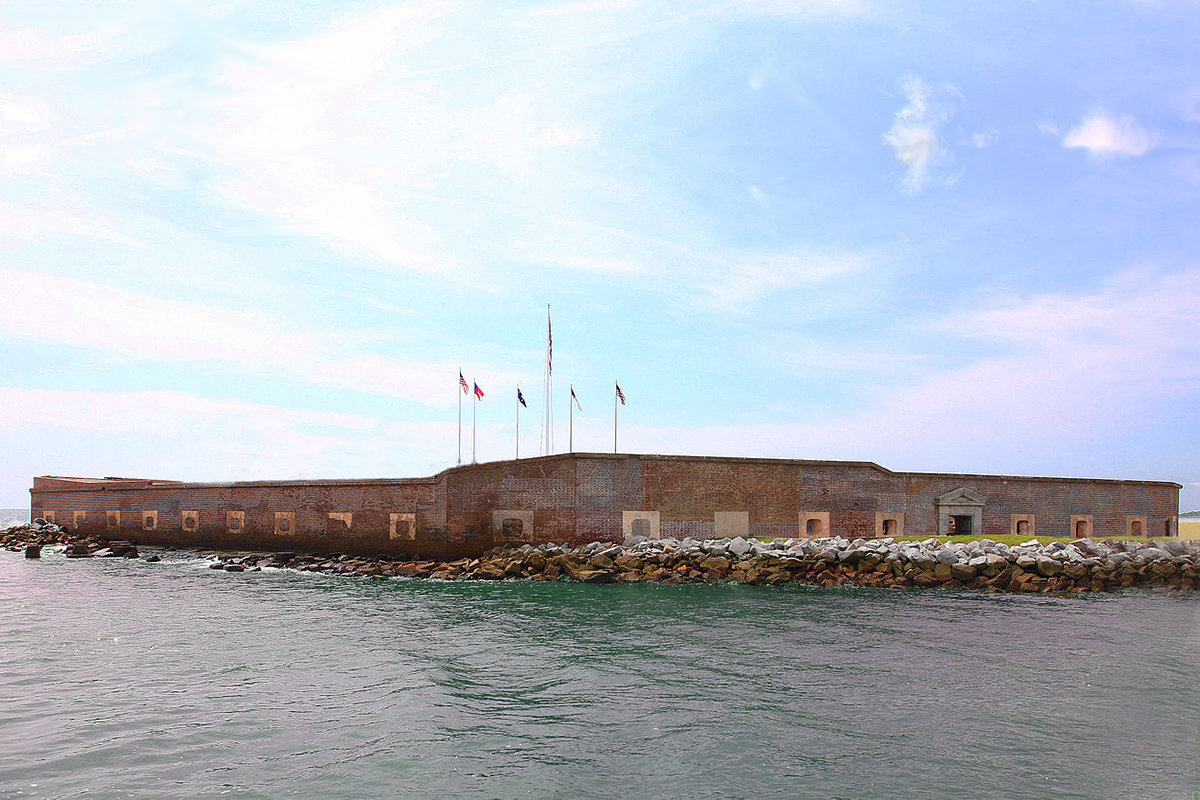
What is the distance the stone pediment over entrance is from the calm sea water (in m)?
12.3

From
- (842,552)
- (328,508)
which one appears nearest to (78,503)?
(328,508)

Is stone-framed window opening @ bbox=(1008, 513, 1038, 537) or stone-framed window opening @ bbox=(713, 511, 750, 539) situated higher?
stone-framed window opening @ bbox=(713, 511, 750, 539)

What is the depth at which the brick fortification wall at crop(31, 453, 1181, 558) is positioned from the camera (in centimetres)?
2906

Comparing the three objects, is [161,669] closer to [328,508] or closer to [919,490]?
[328,508]

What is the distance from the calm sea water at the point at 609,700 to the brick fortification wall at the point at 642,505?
8.16 meters

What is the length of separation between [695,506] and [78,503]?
38.4m

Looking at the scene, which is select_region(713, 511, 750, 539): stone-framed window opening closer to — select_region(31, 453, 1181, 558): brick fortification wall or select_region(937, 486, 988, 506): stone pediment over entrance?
select_region(31, 453, 1181, 558): brick fortification wall

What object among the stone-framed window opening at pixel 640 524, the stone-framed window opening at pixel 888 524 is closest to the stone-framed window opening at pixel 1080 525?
the stone-framed window opening at pixel 888 524

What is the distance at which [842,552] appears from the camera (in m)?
26.3

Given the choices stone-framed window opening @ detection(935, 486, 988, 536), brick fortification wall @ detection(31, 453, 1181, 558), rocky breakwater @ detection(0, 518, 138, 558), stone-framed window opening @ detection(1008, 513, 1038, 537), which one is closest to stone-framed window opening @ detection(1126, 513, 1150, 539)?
brick fortification wall @ detection(31, 453, 1181, 558)

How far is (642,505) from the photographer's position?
29.1m

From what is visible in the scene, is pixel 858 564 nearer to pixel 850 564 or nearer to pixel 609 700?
pixel 850 564

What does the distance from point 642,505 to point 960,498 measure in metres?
14.4

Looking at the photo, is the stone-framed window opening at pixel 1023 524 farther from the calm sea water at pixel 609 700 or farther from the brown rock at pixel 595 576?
the brown rock at pixel 595 576
